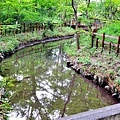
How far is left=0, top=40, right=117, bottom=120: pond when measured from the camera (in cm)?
874

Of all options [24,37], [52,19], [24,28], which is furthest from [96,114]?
[52,19]

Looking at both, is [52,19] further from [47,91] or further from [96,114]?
[96,114]

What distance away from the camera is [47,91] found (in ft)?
35.4

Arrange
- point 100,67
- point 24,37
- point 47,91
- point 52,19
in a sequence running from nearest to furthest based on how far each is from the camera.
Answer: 1. point 47,91
2. point 100,67
3. point 24,37
4. point 52,19

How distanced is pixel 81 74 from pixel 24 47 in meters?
9.79

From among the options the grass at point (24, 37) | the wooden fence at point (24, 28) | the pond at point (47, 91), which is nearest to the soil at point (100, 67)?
the pond at point (47, 91)

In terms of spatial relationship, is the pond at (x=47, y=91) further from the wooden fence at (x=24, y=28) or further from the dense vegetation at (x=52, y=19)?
the wooden fence at (x=24, y=28)

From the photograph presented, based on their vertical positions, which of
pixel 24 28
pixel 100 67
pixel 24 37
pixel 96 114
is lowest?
pixel 24 37

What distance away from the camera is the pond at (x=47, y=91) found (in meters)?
8.74

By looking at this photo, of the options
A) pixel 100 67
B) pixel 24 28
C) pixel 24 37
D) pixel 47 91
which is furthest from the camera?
pixel 24 28

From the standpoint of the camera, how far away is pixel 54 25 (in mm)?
29266

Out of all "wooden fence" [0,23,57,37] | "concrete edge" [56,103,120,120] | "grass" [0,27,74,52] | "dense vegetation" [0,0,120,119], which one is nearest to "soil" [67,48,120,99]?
"dense vegetation" [0,0,120,119]

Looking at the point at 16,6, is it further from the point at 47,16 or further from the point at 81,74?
the point at 81,74

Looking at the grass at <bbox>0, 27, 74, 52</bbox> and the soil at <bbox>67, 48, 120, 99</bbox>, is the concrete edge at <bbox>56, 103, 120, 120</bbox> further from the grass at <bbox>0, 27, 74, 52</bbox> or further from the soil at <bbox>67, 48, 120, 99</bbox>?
the grass at <bbox>0, 27, 74, 52</bbox>
